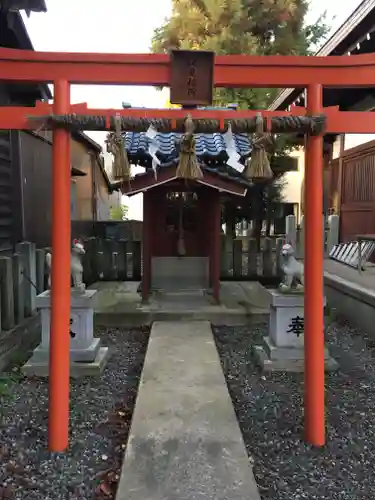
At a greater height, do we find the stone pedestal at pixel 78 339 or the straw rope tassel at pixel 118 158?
the straw rope tassel at pixel 118 158

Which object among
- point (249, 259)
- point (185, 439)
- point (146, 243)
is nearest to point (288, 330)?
point (185, 439)

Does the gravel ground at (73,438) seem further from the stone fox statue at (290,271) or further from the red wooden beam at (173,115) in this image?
the red wooden beam at (173,115)

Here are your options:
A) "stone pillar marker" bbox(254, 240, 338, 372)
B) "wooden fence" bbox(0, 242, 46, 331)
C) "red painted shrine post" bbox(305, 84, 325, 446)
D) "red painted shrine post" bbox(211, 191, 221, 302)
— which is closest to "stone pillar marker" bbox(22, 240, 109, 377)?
"wooden fence" bbox(0, 242, 46, 331)

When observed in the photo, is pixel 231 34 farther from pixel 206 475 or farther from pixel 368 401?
pixel 206 475

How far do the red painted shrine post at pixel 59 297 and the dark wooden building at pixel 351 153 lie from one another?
3.68 metres

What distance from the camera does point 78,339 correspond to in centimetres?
A: 479

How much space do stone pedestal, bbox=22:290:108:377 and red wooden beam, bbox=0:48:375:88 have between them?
7.84 feet

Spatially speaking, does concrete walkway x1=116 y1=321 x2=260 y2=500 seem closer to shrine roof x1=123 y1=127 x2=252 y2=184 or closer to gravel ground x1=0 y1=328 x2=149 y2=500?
gravel ground x1=0 y1=328 x2=149 y2=500

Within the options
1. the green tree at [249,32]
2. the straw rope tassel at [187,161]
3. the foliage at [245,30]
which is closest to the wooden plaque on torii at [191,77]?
the straw rope tassel at [187,161]

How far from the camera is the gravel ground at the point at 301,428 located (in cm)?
281

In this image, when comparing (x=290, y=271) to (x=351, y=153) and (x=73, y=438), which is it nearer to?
(x=73, y=438)

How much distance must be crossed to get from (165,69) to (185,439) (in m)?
2.59

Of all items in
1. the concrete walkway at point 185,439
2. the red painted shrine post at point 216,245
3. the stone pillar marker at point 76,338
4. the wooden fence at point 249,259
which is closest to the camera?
the concrete walkway at point 185,439

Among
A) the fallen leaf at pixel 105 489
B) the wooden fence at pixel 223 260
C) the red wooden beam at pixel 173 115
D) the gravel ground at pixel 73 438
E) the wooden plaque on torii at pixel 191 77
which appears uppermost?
the wooden plaque on torii at pixel 191 77
